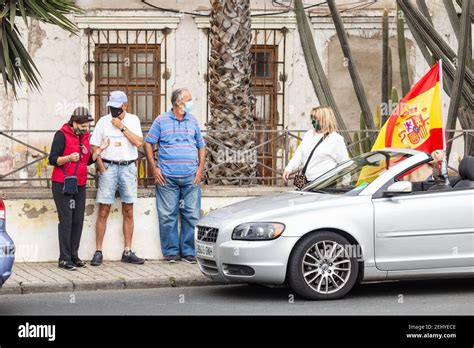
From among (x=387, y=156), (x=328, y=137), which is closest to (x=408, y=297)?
(x=387, y=156)

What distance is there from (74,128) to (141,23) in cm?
809

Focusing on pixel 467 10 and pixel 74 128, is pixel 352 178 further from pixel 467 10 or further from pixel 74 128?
pixel 467 10

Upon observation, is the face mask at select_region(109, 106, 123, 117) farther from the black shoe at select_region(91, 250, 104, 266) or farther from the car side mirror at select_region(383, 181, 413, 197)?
the car side mirror at select_region(383, 181, 413, 197)

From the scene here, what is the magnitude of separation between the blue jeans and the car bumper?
8.25 feet

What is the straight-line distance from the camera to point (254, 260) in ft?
38.1

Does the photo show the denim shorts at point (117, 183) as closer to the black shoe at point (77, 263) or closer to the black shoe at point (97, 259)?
the black shoe at point (97, 259)

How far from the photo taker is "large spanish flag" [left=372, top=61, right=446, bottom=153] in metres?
13.4

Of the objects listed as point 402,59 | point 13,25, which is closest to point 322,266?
point 13,25

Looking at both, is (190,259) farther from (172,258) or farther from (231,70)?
(231,70)

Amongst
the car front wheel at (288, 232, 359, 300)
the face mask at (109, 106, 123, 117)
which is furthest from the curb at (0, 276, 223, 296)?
the face mask at (109, 106, 123, 117)

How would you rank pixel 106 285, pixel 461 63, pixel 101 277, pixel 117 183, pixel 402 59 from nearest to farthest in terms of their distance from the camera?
pixel 106 285 → pixel 101 277 → pixel 117 183 → pixel 461 63 → pixel 402 59

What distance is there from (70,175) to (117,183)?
692mm

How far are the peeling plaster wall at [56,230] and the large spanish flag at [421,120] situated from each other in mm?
2427

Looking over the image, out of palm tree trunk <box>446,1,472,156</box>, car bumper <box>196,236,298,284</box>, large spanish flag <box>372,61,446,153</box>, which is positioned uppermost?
palm tree trunk <box>446,1,472,156</box>
